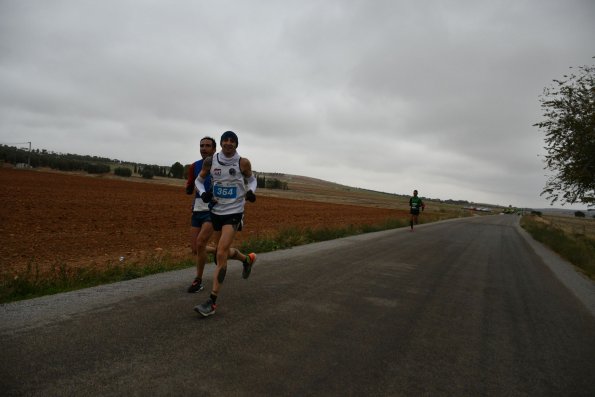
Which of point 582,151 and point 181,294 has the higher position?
point 582,151

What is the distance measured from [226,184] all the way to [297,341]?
2.16m

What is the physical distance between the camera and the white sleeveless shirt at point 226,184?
14.3 ft

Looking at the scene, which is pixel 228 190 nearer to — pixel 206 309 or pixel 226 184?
pixel 226 184

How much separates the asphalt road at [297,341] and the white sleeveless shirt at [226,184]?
129 cm

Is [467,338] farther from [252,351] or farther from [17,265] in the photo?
[17,265]

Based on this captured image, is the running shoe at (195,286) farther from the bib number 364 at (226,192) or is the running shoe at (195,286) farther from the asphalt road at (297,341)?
the bib number 364 at (226,192)

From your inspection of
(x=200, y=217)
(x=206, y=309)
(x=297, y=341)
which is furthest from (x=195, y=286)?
(x=297, y=341)

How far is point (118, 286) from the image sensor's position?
502 cm

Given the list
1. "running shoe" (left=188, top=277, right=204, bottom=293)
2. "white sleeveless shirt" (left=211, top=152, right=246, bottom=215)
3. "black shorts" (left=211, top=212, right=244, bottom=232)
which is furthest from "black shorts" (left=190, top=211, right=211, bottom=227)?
"running shoe" (left=188, top=277, right=204, bottom=293)

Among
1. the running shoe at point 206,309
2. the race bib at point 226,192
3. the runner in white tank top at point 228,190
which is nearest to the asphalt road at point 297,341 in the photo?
A: the running shoe at point 206,309

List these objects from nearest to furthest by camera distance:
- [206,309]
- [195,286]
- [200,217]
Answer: [206,309] < [195,286] < [200,217]

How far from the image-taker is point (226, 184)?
4395 mm

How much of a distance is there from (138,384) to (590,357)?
14.9ft

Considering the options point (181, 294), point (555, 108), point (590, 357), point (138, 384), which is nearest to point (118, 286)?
point (181, 294)
